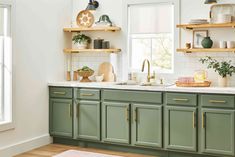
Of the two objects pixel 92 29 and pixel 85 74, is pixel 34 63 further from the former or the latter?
pixel 92 29

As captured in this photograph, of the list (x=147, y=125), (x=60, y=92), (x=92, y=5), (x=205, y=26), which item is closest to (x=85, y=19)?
(x=92, y=5)

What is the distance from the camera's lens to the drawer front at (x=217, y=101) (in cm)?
475

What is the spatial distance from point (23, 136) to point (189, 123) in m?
2.42

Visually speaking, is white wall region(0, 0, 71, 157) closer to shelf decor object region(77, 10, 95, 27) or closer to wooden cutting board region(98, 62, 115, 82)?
shelf decor object region(77, 10, 95, 27)

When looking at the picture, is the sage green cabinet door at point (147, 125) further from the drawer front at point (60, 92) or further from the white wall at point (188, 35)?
the drawer front at point (60, 92)

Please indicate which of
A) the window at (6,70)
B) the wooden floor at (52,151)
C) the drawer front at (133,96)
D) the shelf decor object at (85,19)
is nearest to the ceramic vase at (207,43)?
the drawer front at (133,96)

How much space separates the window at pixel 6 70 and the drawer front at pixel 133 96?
138 centimetres

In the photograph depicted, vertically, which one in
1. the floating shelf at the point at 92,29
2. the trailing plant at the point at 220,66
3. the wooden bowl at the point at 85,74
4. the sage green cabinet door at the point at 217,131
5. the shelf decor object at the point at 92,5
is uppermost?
the shelf decor object at the point at 92,5

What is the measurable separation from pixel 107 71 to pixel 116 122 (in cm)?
109

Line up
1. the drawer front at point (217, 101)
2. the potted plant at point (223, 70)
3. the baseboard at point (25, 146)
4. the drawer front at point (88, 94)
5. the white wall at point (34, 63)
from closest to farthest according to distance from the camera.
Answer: the drawer front at point (217, 101) < the baseboard at point (25, 146) < the potted plant at point (223, 70) < the white wall at point (34, 63) < the drawer front at point (88, 94)

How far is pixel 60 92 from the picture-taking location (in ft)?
19.4

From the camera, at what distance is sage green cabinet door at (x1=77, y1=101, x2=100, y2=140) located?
18.5 ft

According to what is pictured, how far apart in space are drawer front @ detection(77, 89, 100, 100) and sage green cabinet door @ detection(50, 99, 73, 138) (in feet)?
0.67

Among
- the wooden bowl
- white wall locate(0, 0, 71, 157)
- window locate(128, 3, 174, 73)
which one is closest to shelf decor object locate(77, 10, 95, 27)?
white wall locate(0, 0, 71, 157)
